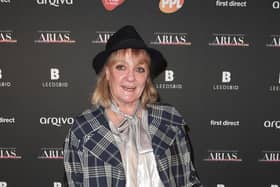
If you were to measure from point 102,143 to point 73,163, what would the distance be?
193mm

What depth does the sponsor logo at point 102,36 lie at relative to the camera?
192cm

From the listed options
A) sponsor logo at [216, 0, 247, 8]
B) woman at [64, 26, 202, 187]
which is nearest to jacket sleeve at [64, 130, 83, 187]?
woman at [64, 26, 202, 187]

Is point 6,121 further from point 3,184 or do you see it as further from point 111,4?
point 111,4

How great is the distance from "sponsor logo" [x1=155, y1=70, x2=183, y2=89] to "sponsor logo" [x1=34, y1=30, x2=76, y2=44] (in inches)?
28.4

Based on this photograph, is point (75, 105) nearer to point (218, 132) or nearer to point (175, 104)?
point (175, 104)

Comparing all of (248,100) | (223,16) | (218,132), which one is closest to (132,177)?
(218,132)

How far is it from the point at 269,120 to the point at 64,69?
1613 millimetres

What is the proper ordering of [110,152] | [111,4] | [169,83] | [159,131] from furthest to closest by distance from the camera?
[169,83] → [111,4] → [159,131] → [110,152]

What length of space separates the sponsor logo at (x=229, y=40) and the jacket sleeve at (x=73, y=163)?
122 centimetres

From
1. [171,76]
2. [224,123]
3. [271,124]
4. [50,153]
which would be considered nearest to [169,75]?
[171,76]

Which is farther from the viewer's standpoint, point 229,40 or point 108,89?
point 229,40

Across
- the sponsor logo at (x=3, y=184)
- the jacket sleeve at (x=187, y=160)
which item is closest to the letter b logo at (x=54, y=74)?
Answer: the sponsor logo at (x=3, y=184)

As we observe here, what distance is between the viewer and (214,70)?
77.5 inches

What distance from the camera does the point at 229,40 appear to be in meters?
1.94
